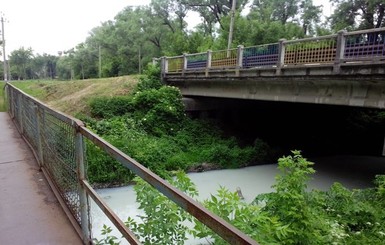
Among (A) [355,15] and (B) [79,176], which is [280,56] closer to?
(B) [79,176]

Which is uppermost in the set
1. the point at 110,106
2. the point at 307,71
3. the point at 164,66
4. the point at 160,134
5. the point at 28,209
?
the point at 164,66

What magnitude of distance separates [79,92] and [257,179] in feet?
38.6

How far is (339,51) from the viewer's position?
308 inches

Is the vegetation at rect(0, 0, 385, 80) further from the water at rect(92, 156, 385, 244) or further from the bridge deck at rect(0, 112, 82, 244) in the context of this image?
the bridge deck at rect(0, 112, 82, 244)

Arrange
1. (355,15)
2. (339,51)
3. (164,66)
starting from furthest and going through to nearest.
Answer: (355,15) → (164,66) → (339,51)

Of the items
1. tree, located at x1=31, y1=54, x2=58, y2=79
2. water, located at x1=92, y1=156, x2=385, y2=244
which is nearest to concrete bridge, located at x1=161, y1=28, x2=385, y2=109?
water, located at x1=92, y1=156, x2=385, y2=244

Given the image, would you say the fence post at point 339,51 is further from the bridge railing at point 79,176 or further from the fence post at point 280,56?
the bridge railing at point 79,176

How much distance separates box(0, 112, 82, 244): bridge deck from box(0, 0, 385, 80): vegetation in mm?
21310

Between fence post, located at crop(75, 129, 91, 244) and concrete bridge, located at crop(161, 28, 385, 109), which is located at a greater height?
concrete bridge, located at crop(161, 28, 385, 109)

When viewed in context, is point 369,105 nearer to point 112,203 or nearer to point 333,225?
point 333,225

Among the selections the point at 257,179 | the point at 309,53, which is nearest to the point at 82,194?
the point at 309,53

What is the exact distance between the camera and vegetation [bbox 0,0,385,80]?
24516mm

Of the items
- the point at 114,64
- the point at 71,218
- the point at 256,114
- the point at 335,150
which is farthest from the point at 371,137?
the point at 114,64

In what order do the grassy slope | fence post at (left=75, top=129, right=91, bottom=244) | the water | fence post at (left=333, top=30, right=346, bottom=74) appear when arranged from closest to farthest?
fence post at (left=75, top=129, right=91, bottom=244) → fence post at (left=333, top=30, right=346, bottom=74) → the water → the grassy slope
